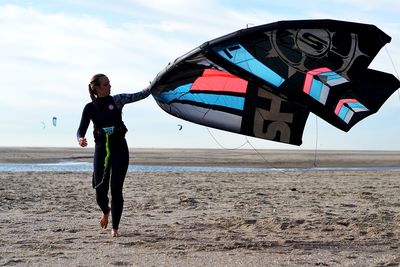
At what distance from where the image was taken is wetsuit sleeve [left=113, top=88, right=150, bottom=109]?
24.2 ft

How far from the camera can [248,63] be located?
696cm

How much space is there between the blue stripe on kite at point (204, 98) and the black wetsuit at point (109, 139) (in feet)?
3.21

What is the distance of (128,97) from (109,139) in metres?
0.54

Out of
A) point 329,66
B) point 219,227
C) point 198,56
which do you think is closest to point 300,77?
point 329,66

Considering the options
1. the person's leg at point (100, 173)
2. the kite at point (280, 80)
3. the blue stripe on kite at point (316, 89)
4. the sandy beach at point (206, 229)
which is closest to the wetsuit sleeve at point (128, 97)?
the kite at point (280, 80)

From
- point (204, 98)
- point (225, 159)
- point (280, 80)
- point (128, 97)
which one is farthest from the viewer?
point (225, 159)

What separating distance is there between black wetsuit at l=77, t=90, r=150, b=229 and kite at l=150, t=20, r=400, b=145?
606mm

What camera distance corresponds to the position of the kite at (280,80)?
661 centimetres

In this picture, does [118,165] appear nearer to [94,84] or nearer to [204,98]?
[94,84]

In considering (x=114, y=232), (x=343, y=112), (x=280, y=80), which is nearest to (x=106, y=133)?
(x=114, y=232)

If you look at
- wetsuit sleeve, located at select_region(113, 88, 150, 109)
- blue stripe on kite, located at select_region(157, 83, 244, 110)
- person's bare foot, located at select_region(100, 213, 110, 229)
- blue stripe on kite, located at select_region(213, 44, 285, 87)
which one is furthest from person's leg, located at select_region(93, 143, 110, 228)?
blue stripe on kite, located at select_region(213, 44, 285, 87)

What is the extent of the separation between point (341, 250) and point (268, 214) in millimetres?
3115

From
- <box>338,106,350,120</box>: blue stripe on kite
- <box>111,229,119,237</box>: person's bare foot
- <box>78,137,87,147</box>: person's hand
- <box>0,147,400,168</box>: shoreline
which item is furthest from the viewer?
<box>0,147,400,168</box>: shoreline

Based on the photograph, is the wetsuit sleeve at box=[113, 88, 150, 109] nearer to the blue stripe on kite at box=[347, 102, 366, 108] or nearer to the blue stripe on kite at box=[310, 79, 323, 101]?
the blue stripe on kite at box=[310, 79, 323, 101]
